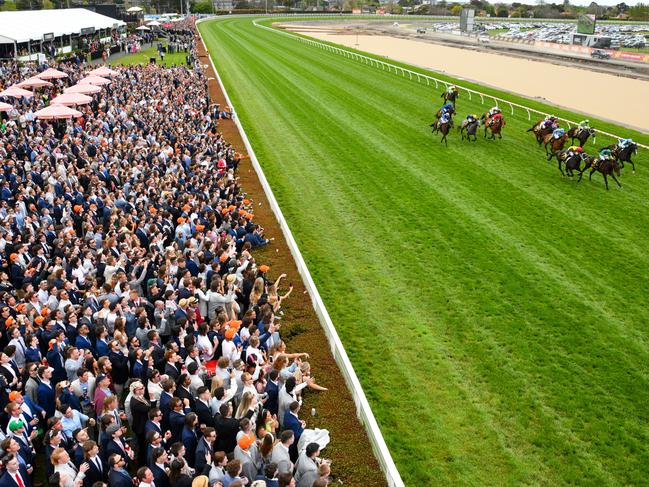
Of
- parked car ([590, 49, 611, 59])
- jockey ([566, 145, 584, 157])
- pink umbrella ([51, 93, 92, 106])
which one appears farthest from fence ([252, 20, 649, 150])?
parked car ([590, 49, 611, 59])

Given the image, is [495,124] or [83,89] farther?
[83,89]

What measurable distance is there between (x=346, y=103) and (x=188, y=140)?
42.5 ft

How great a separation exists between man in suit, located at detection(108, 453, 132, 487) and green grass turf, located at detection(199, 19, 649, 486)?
3.34 meters

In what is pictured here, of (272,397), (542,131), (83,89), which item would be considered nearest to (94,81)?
(83,89)

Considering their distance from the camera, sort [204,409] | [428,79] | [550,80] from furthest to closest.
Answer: [550,80] → [428,79] → [204,409]

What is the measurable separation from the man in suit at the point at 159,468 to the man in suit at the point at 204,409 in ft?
2.77

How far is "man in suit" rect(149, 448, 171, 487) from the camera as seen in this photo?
580 centimetres

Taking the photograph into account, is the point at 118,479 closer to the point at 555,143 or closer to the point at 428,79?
the point at 555,143

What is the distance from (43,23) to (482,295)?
A: 4417cm

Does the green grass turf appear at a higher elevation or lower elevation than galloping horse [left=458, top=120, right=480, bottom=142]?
lower

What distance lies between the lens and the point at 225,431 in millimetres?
6426

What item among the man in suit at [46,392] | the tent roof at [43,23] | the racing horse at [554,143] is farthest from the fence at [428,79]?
the tent roof at [43,23]

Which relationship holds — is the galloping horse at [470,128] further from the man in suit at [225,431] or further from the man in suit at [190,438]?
the man in suit at [190,438]

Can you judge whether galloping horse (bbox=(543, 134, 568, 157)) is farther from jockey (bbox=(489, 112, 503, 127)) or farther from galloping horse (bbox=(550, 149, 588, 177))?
→ jockey (bbox=(489, 112, 503, 127))
